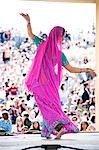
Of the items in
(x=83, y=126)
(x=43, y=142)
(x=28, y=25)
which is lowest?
(x=43, y=142)

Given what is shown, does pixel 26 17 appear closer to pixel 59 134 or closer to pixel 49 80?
pixel 49 80

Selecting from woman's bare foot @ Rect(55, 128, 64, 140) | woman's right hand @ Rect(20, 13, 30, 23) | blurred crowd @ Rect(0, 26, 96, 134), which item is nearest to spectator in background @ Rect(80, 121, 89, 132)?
blurred crowd @ Rect(0, 26, 96, 134)

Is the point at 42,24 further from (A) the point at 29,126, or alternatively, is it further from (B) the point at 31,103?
(A) the point at 29,126

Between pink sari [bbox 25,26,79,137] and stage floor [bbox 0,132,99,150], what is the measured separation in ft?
0.34

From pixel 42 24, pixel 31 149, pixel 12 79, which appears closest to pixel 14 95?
pixel 12 79

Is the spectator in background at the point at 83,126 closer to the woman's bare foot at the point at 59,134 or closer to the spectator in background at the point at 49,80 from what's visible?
the spectator in background at the point at 49,80

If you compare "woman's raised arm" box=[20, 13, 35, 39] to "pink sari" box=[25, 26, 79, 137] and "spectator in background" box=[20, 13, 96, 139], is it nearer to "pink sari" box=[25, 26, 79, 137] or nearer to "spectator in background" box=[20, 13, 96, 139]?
"spectator in background" box=[20, 13, 96, 139]

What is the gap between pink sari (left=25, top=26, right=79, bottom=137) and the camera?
2416mm

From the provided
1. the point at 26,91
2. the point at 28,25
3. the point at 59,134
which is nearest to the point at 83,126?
the point at 59,134

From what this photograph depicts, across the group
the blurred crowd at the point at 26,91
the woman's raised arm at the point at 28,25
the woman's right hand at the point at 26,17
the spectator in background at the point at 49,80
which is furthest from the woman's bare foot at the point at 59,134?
the woman's right hand at the point at 26,17

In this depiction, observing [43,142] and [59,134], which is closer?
[43,142]

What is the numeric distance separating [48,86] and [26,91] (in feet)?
0.58

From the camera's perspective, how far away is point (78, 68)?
2.46 m

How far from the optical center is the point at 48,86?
2.43 m
